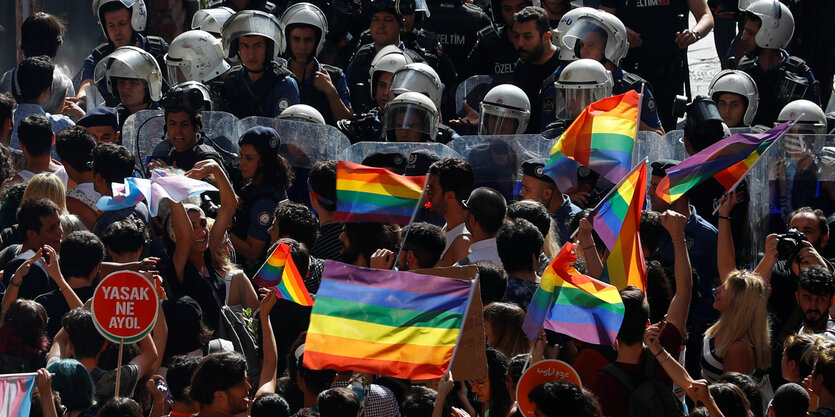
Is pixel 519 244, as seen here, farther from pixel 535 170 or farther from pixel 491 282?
pixel 535 170

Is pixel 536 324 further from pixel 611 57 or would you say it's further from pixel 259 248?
pixel 611 57

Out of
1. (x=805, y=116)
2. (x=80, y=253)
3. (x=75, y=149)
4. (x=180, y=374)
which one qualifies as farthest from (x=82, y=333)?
(x=805, y=116)

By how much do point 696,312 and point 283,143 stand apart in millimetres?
3282

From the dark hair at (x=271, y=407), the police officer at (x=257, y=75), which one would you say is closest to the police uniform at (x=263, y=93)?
the police officer at (x=257, y=75)

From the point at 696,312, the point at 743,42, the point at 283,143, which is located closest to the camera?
the point at 696,312

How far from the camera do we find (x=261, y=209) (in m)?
9.76

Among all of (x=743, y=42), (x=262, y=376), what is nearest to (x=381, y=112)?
(x=743, y=42)

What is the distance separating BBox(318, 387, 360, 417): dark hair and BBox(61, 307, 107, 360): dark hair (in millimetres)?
1477

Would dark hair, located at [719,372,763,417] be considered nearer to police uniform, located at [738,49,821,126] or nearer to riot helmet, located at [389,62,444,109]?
riot helmet, located at [389,62,444,109]

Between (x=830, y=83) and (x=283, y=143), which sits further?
(x=830, y=83)

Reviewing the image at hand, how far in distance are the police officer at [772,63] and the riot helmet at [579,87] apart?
154cm

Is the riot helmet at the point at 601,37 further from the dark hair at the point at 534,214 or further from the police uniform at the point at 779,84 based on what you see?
the dark hair at the point at 534,214

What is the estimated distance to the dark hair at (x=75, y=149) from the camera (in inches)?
384

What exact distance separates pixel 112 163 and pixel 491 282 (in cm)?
281
